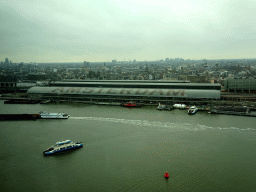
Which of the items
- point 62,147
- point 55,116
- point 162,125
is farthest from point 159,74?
point 62,147

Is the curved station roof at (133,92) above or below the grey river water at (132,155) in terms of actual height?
above

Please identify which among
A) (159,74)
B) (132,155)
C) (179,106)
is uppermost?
(159,74)

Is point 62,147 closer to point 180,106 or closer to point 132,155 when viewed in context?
point 132,155

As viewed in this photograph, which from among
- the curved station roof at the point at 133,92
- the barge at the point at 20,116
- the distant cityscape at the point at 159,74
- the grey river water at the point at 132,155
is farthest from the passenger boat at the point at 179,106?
the distant cityscape at the point at 159,74

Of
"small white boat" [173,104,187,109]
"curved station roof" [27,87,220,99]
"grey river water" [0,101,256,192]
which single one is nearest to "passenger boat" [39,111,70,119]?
"grey river water" [0,101,256,192]

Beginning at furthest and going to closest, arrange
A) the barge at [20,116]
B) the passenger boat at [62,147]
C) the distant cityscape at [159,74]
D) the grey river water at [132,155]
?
the distant cityscape at [159,74] < the barge at [20,116] < the passenger boat at [62,147] < the grey river water at [132,155]

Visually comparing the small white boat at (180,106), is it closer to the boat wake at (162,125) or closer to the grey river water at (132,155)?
the grey river water at (132,155)

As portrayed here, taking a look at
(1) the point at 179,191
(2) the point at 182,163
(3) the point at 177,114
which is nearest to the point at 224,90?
(3) the point at 177,114
